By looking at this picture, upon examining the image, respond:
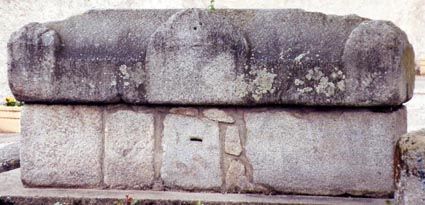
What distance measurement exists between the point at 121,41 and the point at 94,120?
1.21 ft

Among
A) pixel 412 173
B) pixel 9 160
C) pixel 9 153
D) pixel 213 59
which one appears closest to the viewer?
pixel 412 173

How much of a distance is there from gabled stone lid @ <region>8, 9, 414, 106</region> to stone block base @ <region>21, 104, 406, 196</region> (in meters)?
0.07

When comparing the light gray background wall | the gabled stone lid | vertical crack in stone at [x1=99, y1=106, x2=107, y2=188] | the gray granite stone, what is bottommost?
vertical crack in stone at [x1=99, y1=106, x2=107, y2=188]

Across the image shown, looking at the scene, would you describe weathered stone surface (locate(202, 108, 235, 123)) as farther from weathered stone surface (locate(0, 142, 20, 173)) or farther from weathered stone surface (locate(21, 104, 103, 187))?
weathered stone surface (locate(0, 142, 20, 173))

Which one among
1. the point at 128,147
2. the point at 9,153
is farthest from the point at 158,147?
the point at 9,153

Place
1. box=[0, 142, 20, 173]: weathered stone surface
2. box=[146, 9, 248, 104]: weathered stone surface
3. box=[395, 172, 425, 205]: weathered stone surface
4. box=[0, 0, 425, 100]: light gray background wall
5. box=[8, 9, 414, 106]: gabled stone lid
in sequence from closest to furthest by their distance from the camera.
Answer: box=[395, 172, 425, 205]: weathered stone surface, box=[8, 9, 414, 106]: gabled stone lid, box=[146, 9, 248, 104]: weathered stone surface, box=[0, 142, 20, 173]: weathered stone surface, box=[0, 0, 425, 100]: light gray background wall

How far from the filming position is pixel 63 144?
3.35 m

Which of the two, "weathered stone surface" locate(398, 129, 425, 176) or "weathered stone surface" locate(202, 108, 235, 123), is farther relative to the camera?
"weathered stone surface" locate(202, 108, 235, 123)

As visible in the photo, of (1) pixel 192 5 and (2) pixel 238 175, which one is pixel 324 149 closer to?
(2) pixel 238 175

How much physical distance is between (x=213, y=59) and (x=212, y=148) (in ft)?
1.27

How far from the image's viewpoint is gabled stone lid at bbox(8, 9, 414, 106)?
307 cm

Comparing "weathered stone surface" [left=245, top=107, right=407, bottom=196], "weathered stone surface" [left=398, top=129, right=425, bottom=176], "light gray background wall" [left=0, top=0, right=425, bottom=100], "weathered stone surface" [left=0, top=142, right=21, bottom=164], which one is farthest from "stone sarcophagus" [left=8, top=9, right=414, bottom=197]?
"light gray background wall" [left=0, top=0, right=425, bottom=100]

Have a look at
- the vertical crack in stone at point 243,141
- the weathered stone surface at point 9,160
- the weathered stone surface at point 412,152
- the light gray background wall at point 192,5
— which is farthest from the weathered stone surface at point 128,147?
the light gray background wall at point 192,5

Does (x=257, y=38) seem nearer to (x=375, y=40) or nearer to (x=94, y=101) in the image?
(x=375, y=40)
